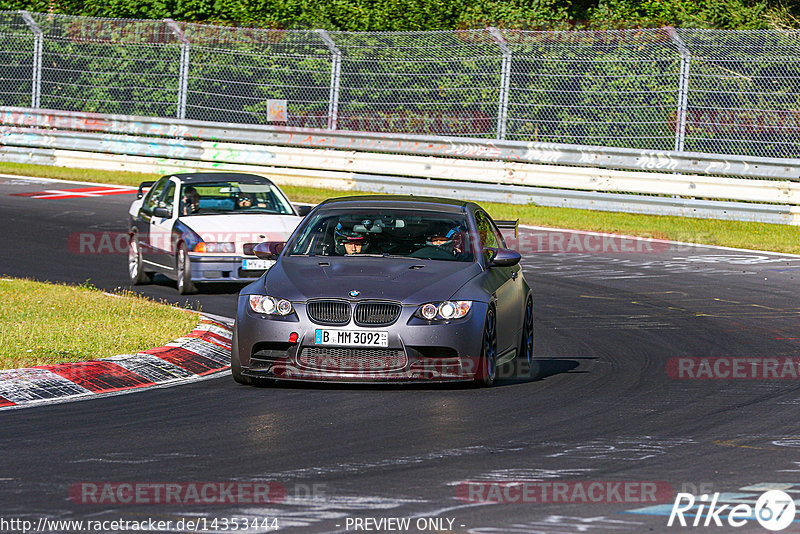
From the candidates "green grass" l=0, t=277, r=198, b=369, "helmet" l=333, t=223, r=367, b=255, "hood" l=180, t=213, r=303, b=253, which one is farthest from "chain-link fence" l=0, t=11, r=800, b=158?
"helmet" l=333, t=223, r=367, b=255

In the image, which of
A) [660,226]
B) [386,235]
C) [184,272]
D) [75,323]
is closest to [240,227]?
[184,272]

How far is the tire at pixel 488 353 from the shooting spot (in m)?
9.94

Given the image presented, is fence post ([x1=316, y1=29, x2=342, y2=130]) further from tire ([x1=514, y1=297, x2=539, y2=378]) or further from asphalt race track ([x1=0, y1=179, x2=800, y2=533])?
tire ([x1=514, y1=297, x2=539, y2=378])

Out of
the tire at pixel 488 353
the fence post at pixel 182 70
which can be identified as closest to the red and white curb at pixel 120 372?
the tire at pixel 488 353

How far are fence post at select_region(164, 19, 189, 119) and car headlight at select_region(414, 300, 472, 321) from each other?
1998 cm

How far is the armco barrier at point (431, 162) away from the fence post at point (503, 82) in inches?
23.4

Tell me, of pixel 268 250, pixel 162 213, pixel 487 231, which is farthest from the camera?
pixel 162 213

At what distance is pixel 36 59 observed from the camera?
3028cm

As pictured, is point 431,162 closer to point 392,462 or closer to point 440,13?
point 440,13

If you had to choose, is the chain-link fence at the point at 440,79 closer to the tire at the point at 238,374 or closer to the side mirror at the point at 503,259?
the side mirror at the point at 503,259

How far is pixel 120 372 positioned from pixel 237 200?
6763mm

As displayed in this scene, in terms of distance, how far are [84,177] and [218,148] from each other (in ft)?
9.93

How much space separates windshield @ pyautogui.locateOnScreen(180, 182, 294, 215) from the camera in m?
16.7

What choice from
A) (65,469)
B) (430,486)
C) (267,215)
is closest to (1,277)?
(267,215)
